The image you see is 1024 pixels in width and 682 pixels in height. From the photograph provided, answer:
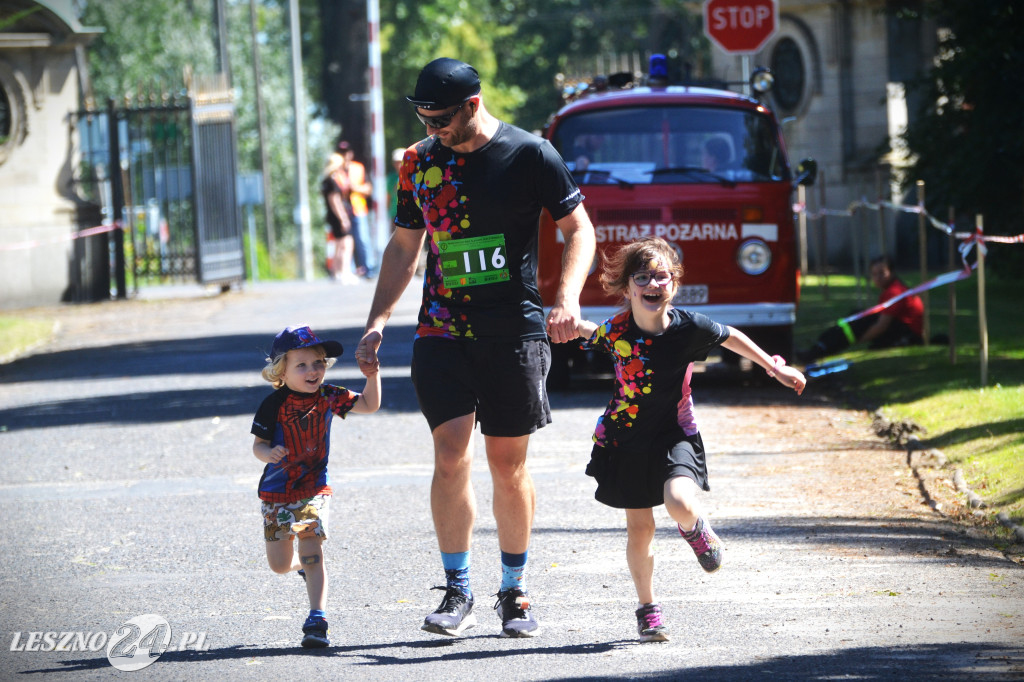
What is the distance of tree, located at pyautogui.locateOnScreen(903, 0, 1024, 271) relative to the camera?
16.1 meters

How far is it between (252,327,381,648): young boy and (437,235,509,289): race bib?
0.45 meters

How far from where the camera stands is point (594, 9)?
57.3 meters

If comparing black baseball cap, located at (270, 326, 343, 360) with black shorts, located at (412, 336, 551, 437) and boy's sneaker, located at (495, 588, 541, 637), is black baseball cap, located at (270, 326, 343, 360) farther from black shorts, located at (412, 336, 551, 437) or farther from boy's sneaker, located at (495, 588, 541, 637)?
boy's sneaker, located at (495, 588, 541, 637)

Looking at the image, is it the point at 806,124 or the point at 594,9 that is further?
the point at 594,9

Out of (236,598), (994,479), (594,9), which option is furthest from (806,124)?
(594,9)

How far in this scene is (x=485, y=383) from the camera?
18.1 feet

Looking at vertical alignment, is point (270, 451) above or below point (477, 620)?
above

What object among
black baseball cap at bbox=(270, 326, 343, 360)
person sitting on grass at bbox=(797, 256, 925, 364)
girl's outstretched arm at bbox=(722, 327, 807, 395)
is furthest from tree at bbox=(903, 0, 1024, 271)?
black baseball cap at bbox=(270, 326, 343, 360)

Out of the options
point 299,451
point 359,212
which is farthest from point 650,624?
point 359,212

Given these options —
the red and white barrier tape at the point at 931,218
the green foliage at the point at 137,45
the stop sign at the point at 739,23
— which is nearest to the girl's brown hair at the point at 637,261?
the red and white barrier tape at the point at 931,218

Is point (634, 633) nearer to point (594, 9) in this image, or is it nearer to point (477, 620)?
point (477, 620)

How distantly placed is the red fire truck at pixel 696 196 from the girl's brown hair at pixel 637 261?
6039 mm

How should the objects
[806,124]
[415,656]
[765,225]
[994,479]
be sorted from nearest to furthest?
[415,656], [994,479], [765,225], [806,124]

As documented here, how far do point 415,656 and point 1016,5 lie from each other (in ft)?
41.5
